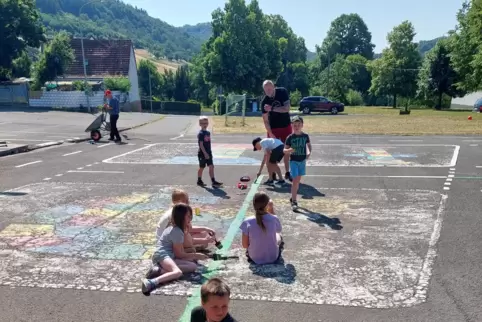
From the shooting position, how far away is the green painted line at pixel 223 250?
454 cm

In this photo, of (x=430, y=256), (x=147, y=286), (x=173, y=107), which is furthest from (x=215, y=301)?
(x=173, y=107)

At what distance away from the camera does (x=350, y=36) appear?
357 ft

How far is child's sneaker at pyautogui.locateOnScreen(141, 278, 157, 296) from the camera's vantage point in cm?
488

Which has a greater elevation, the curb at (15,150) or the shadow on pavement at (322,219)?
the shadow on pavement at (322,219)

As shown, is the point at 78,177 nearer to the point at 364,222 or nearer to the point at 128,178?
the point at 128,178

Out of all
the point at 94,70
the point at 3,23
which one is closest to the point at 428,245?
the point at 3,23

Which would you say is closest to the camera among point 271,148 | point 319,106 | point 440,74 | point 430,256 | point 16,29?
point 430,256

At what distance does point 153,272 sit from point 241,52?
50.0 m

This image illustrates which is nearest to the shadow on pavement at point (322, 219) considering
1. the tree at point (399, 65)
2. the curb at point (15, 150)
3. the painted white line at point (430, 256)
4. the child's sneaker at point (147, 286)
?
the painted white line at point (430, 256)

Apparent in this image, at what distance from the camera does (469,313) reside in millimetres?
4383

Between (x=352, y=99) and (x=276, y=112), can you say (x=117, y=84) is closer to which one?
(x=352, y=99)

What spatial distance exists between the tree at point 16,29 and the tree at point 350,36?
233 ft

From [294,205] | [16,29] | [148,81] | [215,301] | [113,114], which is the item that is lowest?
[294,205]

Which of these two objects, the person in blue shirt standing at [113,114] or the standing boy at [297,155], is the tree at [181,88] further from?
the standing boy at [297,155]
